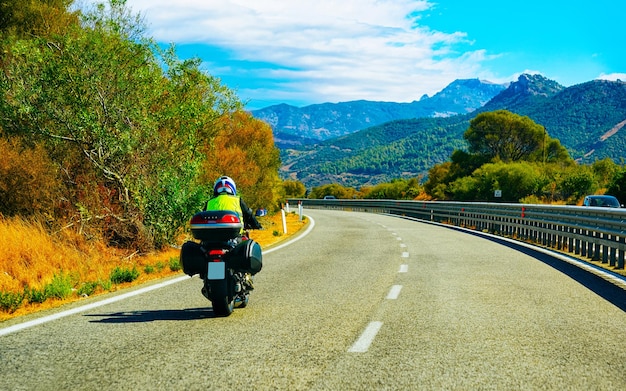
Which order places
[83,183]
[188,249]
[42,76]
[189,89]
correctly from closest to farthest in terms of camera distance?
[188,249], [42,76], [83,183], [189,89]

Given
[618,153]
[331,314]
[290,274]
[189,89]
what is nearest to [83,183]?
[189,89]

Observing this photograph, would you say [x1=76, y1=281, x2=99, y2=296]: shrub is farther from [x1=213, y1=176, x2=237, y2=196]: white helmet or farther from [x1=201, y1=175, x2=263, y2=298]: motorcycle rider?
[x1=213, y1=176, x2=237, y2=196]: white helmet

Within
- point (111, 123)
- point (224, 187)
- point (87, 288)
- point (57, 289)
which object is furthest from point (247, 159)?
point (224, 187)

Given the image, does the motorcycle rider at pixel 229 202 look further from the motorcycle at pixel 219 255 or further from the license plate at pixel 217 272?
the license plate at pixel 217 272

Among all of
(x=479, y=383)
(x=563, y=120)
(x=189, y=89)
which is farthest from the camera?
(x=563, y=120)

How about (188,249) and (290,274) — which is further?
(290,274)

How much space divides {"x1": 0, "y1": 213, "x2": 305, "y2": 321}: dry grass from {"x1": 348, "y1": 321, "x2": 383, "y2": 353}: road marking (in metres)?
4.35

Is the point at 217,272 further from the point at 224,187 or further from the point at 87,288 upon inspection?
the point at 87,288

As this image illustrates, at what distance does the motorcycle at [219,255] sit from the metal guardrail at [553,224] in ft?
24.9

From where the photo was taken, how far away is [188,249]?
281 inches

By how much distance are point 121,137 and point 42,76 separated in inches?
80.0

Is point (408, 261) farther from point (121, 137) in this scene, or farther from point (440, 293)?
point (121, 137)

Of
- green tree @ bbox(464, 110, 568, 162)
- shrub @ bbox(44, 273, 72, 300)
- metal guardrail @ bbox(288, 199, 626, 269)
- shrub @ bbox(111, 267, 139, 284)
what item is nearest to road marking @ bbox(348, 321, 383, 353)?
shrub @ bbox(44, 273, 72, 300)

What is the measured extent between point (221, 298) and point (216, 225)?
0.83 metres
